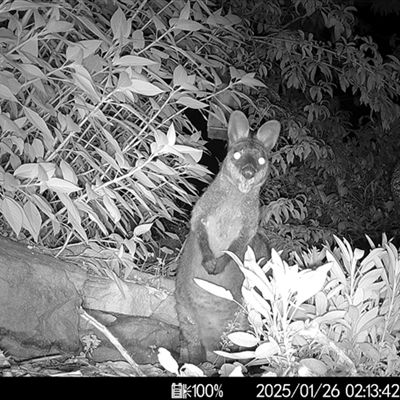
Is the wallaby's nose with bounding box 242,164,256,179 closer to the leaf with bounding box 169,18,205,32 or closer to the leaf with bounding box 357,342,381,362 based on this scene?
the leaf with bounding box 169,18,205,32

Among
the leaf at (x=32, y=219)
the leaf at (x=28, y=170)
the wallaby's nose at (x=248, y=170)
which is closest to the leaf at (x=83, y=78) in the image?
the leaf at (x=28, y=170)

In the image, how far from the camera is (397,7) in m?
7.80

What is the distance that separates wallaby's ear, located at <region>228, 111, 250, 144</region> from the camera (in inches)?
148

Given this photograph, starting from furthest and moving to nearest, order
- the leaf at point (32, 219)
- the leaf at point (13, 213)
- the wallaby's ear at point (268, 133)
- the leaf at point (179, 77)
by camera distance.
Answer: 1. the wallaby's ear at point (268, 133)
2. the leaf at point (179, 77)
3. the leaf at point (32, 219)
4. the leaf at point (13, 213)

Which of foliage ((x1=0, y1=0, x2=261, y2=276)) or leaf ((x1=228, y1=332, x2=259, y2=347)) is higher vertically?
foliage ((x1=0, y1=0, x2=261, y2=276))

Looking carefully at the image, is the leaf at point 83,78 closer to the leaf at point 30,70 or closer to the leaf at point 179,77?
the leaf at point 30,70

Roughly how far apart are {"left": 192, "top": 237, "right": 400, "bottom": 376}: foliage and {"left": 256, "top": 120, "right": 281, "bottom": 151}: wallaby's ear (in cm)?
158

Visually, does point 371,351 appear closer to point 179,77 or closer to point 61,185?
point 61,185

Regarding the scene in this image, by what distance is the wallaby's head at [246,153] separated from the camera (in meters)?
3.62

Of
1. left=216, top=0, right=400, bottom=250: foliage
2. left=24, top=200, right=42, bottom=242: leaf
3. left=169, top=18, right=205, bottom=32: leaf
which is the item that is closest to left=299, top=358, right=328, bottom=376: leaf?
left=24, top=200, right=42, bottom=242: leaf

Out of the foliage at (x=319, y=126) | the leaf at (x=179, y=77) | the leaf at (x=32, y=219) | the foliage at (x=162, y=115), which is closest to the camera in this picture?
the leaf at (x=32, y=219)

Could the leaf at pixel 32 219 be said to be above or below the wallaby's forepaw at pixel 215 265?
above

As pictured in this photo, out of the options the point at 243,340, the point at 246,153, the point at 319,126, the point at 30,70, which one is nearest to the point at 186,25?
the point at 246,153
